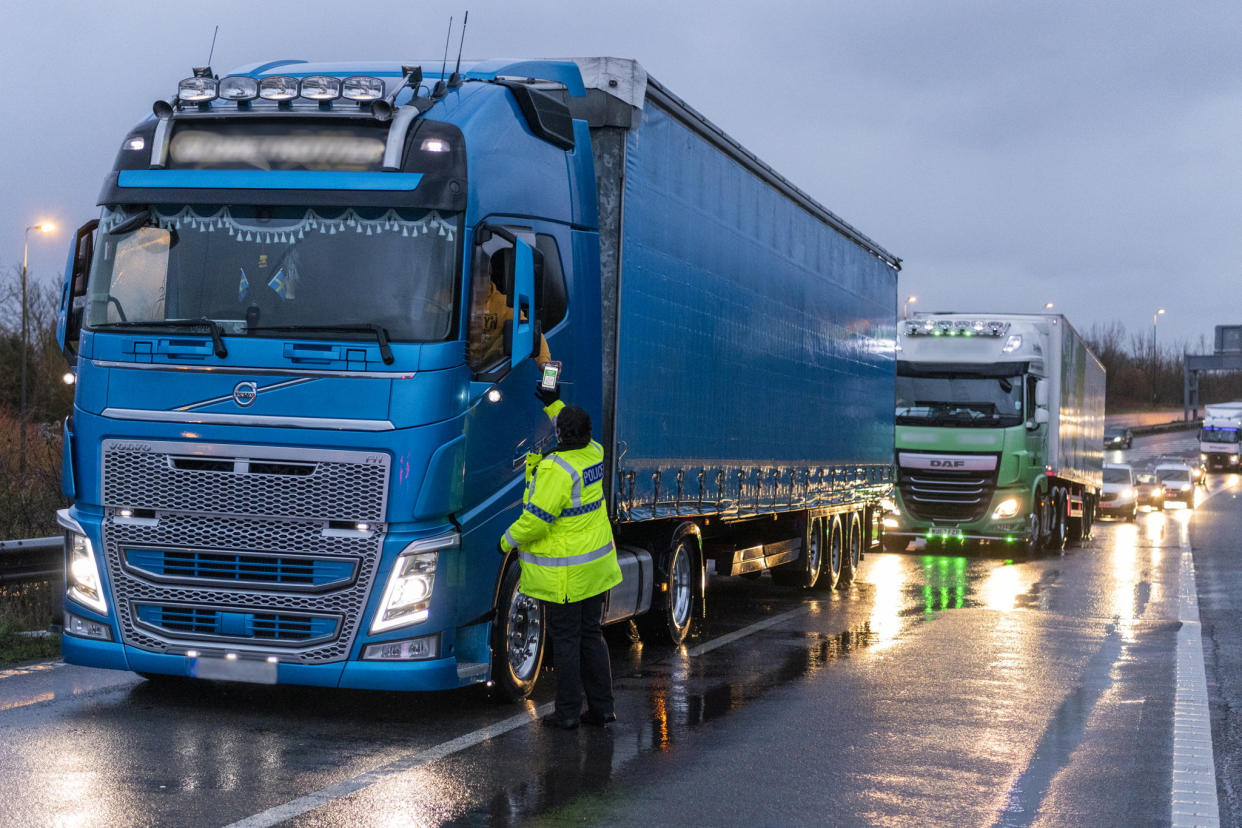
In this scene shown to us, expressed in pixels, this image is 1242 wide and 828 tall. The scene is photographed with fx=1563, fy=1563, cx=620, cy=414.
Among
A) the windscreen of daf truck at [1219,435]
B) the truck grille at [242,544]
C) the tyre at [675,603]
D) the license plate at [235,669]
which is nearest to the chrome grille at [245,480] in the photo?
the truck grille at [242,544]

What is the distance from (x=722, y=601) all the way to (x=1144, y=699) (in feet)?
22.0

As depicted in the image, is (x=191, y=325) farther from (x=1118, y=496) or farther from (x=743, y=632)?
(x=1118, y=496)

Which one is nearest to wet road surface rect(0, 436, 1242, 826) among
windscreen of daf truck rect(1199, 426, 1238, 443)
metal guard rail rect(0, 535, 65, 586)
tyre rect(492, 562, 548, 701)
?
tyre rect(492, 562, 548, 701)

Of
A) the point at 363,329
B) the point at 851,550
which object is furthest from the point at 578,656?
the point at 851,550

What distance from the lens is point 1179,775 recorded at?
297 inches

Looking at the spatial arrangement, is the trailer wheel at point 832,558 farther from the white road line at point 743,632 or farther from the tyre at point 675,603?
the tyre at point 675,603

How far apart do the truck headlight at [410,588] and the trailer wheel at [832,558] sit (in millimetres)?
9980

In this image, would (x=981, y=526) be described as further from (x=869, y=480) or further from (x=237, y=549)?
(x=237, y=549)

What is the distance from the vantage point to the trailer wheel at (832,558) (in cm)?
1750

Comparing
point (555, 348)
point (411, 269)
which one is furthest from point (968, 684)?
point (411, 269)

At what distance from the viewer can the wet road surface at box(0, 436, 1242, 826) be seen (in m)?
6.46

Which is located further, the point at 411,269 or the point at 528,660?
the point at 528,660

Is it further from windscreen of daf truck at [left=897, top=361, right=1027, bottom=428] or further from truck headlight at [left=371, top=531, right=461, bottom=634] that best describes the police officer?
windscreen of daf truck at [left=897, top=361, right=1027, bottom=428]

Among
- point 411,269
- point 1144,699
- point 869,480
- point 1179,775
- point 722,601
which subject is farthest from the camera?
point 869,480
